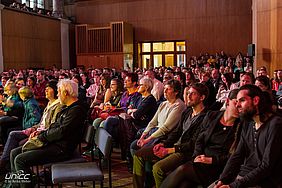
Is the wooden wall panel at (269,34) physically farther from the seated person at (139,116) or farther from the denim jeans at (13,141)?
the denim jeans at (13,141)

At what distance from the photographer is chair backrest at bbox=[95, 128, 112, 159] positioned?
3.63 m

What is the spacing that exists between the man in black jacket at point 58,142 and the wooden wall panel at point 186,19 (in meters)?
14.7

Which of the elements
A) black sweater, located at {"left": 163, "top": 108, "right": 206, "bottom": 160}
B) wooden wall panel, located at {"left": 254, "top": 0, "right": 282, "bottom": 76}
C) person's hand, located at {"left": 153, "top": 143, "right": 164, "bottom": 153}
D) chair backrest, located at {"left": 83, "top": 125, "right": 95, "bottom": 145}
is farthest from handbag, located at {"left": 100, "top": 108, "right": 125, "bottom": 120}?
wooden wall panel, located at {"left": 254, "top": 0, "right": 282, "bottom": 76}

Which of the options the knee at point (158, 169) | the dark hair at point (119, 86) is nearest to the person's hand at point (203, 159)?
the knee at point (158, 169)

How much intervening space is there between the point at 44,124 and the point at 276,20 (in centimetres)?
886

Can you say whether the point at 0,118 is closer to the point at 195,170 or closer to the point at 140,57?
the point at 195,170

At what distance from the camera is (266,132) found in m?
2.66

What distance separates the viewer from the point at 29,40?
54.9 feet

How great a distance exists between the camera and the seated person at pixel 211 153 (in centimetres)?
318

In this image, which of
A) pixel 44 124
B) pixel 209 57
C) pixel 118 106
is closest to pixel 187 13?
pixel 209 57

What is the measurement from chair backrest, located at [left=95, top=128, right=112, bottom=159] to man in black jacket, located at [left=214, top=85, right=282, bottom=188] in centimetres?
121

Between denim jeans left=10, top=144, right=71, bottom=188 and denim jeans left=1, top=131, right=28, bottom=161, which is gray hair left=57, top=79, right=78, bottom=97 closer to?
denim jeans left=10, top=144, right=71, bottom=188

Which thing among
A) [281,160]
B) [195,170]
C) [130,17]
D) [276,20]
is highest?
[130,17]

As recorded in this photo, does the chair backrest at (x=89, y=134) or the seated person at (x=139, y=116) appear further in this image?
the seated person at (x=139, y=116)
